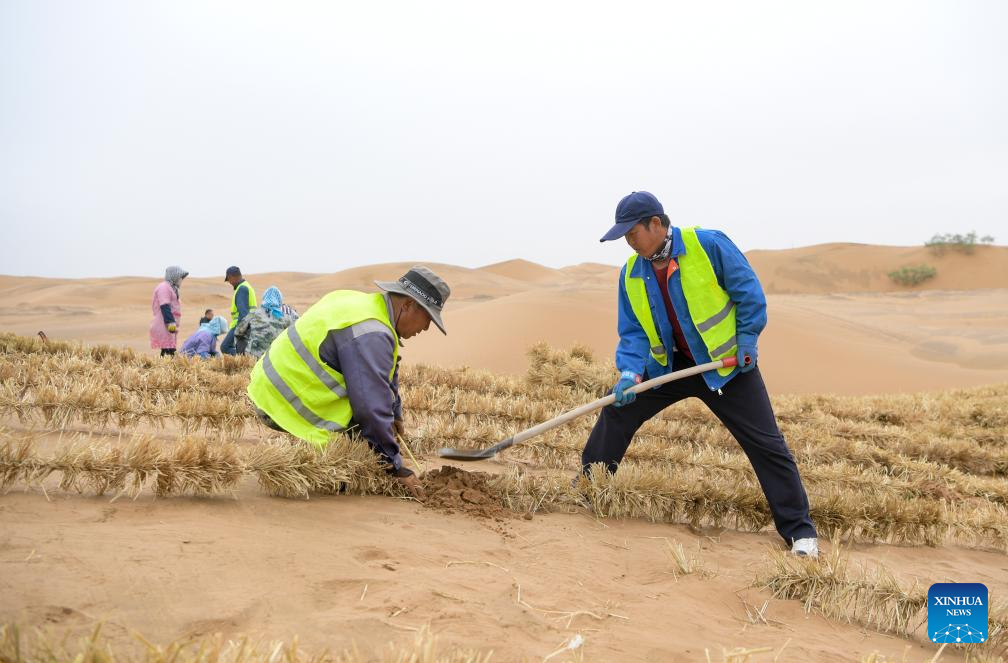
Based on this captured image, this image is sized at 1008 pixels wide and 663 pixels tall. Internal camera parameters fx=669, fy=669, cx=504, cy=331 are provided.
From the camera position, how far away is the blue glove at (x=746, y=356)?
341 centimetres

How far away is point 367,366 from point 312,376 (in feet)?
1.12

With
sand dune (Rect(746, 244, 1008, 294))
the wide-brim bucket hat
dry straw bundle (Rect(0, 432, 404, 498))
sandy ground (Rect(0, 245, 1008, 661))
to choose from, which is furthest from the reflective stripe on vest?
sand dune (Rect(746, 244, 1008, 294))

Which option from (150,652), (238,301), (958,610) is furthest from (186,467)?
(238,301)

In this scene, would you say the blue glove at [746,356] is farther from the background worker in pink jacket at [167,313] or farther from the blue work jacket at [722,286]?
the background worker in pink jacket at [167,313]

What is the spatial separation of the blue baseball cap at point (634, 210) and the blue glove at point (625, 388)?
2.66 ft

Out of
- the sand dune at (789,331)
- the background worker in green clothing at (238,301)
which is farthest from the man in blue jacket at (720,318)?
the sand dune at (789,331)

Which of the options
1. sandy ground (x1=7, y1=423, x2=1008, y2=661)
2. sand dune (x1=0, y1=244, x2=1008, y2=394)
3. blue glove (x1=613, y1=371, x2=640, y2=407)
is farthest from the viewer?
sand dune (x1=0, y1=244, x2=1008, y2=394)

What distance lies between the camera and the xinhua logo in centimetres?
191

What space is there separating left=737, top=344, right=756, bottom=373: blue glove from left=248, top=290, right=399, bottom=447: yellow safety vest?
5.73 feet

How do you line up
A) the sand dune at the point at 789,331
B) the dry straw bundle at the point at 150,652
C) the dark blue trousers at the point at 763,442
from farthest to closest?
the sand dune at the point at 789,331 < the dark blue trousers at the point at 763,442 < the dry straw bundle at the point at 150,652

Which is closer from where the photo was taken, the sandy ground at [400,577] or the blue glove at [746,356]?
the sandy ground at [400,577]

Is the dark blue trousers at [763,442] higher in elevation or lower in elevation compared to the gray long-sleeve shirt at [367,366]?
lower

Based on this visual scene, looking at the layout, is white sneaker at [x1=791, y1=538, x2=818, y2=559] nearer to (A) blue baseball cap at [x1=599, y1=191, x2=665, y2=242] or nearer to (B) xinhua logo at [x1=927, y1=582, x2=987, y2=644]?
(B) xinhua logo at [x1=927, y1=582, x2=987, y2=644]

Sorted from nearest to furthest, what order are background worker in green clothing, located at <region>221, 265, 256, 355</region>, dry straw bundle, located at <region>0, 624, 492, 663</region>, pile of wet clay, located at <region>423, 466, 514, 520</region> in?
dry straw bundle, located at <region>0, 624, 492, 663</region>, pile of wet clay, located at <region>423, 466, 514, 520</region>, background worker in green clothing, located at <region>221, 265, 256, 355</region>
